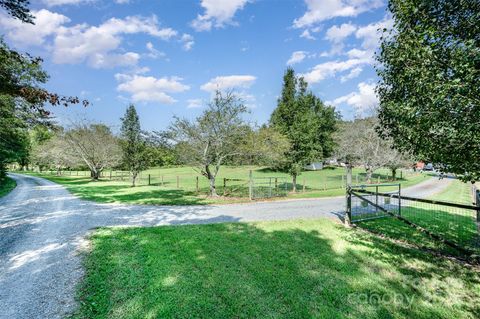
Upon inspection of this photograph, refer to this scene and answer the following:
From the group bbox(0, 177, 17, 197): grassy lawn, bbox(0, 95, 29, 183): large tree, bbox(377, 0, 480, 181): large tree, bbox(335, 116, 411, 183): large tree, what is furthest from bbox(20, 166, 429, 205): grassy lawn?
bbox(377, 0, 480, 181): large tree

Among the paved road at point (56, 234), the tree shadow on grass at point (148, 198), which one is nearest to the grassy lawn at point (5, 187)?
the tree shadow on grass at point (148, 198)

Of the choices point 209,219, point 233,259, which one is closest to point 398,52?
point 233,259

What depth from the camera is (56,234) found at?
7.75 meters

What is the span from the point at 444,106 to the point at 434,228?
6.46m

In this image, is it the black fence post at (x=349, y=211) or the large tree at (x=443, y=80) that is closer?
the large tree at (x=443, y=80)

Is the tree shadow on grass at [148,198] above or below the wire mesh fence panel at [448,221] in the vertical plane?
above

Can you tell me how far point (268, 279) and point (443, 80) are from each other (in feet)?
15.7

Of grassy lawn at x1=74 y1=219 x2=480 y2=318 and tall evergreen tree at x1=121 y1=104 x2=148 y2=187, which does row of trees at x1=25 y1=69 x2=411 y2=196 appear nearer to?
tall evergreen tree at x1=121 y1=104 x2=148 y2=187

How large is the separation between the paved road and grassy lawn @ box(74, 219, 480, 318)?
17.2 inches

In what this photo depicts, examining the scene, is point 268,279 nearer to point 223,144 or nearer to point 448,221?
point 448,221

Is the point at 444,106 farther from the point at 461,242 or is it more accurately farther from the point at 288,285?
the point at 461,242

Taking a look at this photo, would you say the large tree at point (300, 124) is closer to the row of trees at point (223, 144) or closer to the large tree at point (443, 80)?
the row of trees at point (223, 144)

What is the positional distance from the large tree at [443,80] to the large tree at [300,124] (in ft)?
47.1

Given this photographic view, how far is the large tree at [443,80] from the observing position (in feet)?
13.9
